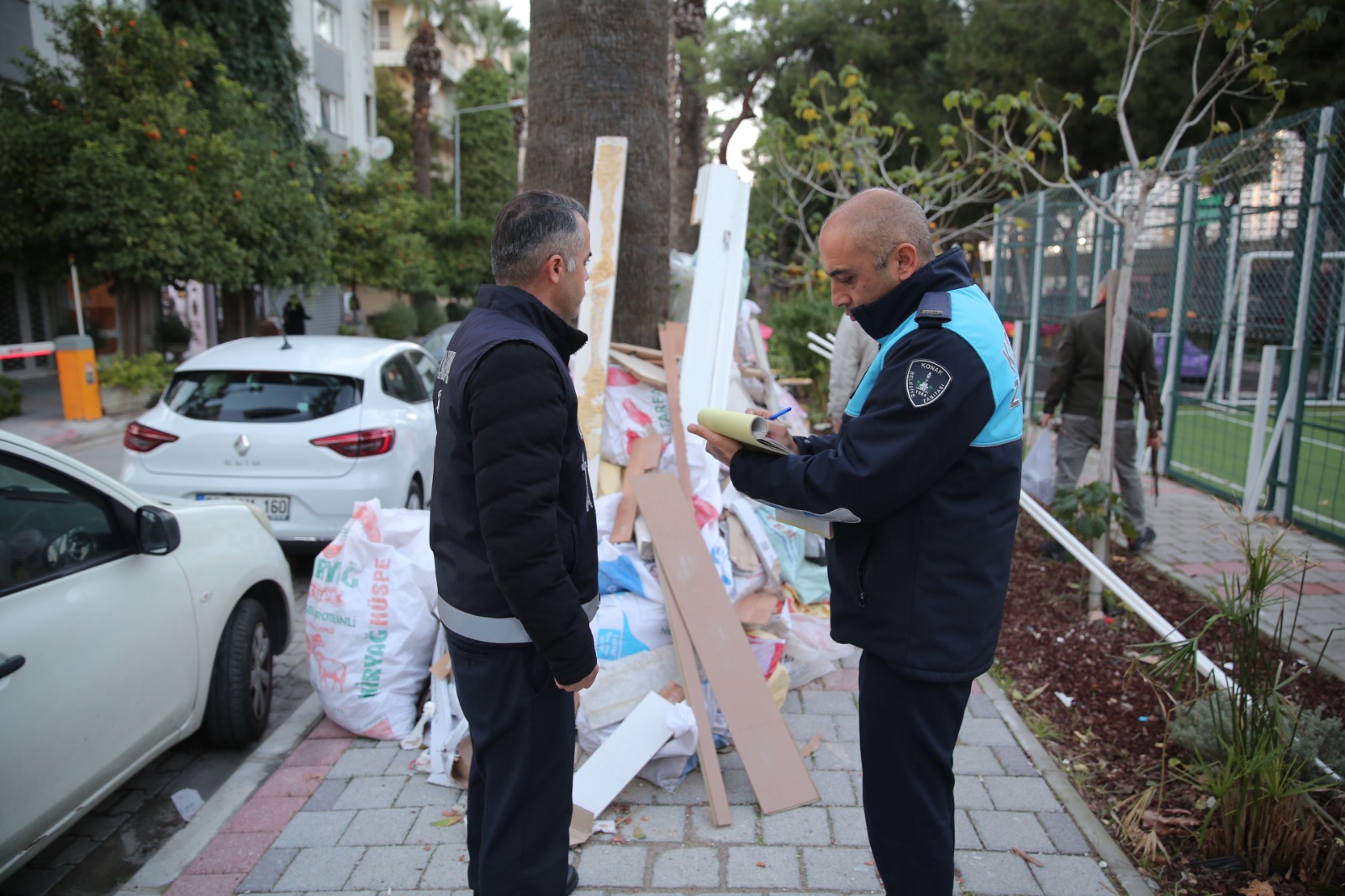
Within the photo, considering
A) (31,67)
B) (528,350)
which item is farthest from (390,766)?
(31,67)

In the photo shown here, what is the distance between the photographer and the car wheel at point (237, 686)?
3713 millimetres

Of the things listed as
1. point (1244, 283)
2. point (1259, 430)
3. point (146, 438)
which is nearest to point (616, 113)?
point (146, 438)

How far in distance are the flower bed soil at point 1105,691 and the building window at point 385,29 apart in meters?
51.6

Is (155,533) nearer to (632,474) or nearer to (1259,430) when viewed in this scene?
(632,474)

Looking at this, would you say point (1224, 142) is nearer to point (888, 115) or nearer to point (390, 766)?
point (390, 766)

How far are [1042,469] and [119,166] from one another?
13.0 metres

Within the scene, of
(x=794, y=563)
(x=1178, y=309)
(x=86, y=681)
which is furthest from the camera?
(x=1178, y=309)

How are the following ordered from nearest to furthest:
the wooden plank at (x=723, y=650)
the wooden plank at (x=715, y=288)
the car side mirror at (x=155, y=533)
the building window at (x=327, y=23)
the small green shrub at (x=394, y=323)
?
the car side mirror at (x=155, y=533), the wooden plank at (x=723, y=650), the wooden plank at (x=715, y=288), the building window at (x=327, y=23), the small green shrub at (x=394, y=323)

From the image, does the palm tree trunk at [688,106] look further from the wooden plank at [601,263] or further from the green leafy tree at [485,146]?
the green leafy tree at [485,146]

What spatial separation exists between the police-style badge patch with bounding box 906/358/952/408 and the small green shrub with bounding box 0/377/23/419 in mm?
15449

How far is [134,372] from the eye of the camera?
14469 millimetres

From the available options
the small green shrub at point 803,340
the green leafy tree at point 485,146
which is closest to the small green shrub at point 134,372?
the small green shrub at point 803,340

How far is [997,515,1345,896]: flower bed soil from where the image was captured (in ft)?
9.75

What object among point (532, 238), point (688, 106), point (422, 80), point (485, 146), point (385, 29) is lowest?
point (532, 238)
